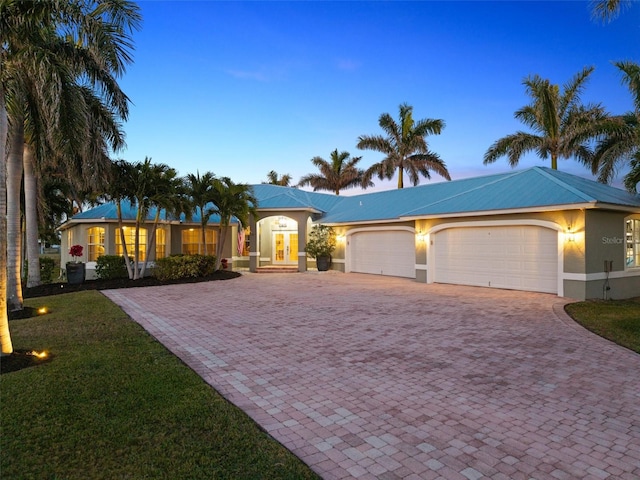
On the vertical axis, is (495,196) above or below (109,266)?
above

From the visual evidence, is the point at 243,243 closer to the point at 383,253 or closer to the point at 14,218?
the point at 383,253

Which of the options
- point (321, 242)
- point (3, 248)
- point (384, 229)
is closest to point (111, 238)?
point (321, 242)

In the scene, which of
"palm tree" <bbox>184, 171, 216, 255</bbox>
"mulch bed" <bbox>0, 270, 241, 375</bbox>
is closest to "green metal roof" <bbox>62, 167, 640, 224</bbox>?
"palm tree" <bbox>184, 171, 216, 255</bbox>

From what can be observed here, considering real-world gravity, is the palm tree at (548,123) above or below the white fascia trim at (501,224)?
above

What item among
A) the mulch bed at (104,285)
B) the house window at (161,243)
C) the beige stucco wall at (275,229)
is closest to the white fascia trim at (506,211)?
the beige stucco wall at (275,229)

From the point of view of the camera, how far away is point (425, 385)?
5.02m

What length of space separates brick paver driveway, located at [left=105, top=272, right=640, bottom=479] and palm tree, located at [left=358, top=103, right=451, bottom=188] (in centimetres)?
1880

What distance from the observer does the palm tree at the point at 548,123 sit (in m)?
21.1

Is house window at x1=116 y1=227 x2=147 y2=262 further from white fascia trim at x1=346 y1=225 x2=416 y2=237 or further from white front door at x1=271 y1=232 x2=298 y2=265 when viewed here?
white fascia trim at x1=346 y1=225 x2=416 y2=237

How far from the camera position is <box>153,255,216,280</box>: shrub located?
672 inches

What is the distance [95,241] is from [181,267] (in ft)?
18.1

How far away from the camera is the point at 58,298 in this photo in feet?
40.8

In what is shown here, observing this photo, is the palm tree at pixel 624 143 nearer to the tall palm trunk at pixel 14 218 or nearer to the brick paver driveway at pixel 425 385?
the brick paver driveway at pixel 425 385

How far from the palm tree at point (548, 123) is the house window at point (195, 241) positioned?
16719 millimetres
